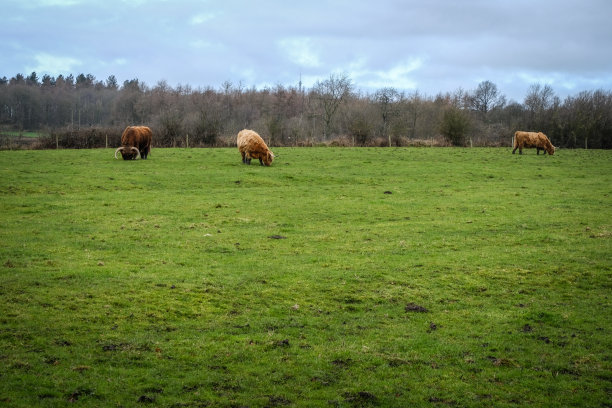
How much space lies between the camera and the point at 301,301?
9.66 m

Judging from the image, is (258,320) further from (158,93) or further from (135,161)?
(158,93)

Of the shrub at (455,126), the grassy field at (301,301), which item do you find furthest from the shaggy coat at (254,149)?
the shrub at (455,126)

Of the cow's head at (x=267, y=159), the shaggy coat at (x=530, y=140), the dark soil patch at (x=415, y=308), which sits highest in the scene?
the shaggy coat at (x=530, y=140)

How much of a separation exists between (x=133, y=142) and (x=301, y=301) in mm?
28763

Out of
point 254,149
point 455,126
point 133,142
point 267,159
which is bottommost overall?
point 267,159

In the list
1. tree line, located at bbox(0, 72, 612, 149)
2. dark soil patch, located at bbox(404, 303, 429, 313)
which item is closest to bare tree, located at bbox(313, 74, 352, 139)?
tree line, located at bbox(0, 72, 612, 149)

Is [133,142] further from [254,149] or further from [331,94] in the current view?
[331,94]

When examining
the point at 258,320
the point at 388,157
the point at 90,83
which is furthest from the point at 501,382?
the point at 90,83

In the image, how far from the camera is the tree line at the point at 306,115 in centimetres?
5791

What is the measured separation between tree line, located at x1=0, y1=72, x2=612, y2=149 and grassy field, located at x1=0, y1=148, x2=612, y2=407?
125 feet

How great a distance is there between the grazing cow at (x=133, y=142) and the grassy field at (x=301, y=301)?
13.0 metres

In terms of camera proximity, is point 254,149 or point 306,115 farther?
point 306,115

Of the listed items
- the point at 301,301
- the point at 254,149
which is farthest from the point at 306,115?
the point at 301,301

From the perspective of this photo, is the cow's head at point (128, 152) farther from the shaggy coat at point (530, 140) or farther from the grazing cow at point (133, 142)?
the shaggy coat at point (530, 140)
